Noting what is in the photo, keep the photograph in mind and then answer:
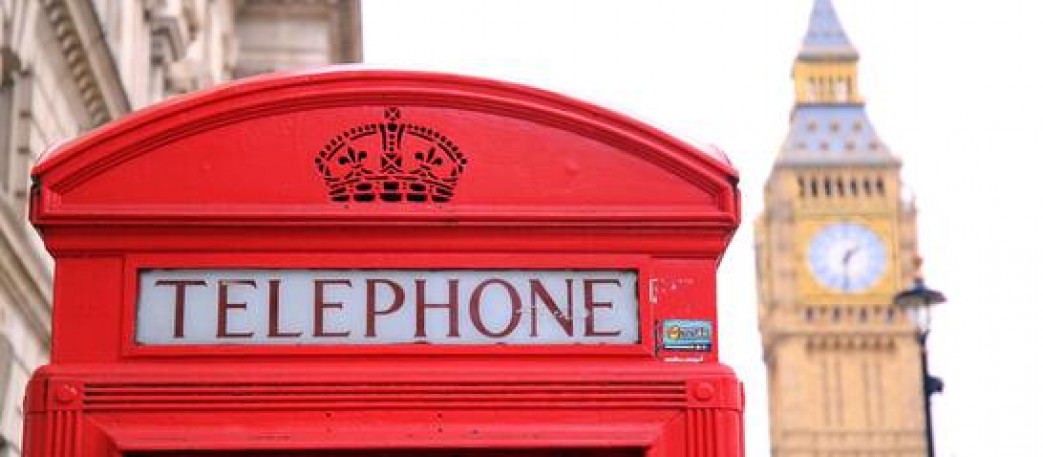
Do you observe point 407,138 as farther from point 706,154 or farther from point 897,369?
point 897,369

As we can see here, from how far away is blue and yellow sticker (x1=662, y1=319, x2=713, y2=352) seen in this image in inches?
144

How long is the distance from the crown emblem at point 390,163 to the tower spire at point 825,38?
106749 millimetres

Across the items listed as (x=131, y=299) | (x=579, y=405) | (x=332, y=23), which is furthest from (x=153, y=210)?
(x=332, y=23)

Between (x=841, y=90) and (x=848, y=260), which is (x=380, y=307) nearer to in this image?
(x=848, y=260)

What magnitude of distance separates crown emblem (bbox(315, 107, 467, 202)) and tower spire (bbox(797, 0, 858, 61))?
106749 millimetres

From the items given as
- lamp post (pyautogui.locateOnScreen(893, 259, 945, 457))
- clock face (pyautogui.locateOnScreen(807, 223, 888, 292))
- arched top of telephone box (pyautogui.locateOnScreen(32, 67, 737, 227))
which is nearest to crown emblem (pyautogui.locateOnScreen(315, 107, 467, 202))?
arched top of telephone box (pyautogui.locateOnScreen(32, 67, 737, 227))

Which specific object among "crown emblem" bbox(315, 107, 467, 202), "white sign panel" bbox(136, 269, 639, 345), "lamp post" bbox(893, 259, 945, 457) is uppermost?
"lamp post" bbox(893, 259, 945, 457)

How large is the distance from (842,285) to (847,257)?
1.49 m

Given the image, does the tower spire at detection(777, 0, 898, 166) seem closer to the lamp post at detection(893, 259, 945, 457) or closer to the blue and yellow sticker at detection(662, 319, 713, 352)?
the lamp post at detection(893, 259, 945, 457)

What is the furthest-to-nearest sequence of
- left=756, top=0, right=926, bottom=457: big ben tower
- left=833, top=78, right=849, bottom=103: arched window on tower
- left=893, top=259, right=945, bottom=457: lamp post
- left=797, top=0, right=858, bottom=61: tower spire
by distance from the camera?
left=797, top=0, right=858, bottom=61: tower spire, left=833, top=78, right=849, bottom=103: arched window on tower, left=756, top=0, right=926, bottom=457: big ben tower, left=893, top=259, right=945, bottom=457: lamp post

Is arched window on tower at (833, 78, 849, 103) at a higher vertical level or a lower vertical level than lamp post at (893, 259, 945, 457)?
higher

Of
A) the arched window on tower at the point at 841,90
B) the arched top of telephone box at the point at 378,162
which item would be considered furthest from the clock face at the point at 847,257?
the arched top of telephone box at the point at 378,162

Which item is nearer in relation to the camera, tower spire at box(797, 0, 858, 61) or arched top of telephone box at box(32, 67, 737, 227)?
arched top of telephone box at box(32, 67, 737, 227)

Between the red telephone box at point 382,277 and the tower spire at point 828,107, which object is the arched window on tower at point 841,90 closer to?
the tower spire at point 828,107
